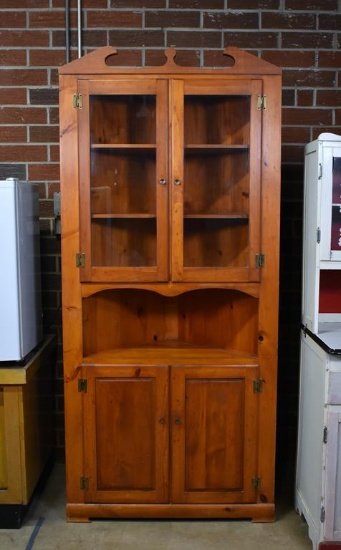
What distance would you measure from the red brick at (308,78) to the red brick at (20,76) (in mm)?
1188

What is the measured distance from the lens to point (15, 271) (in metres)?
2.17

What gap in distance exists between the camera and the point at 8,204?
6.98ft

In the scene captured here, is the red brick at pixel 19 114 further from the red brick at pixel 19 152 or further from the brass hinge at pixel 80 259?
the brass hinge at pixel 80 259

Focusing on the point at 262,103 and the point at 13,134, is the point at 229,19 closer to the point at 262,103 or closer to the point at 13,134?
the point at 262,103

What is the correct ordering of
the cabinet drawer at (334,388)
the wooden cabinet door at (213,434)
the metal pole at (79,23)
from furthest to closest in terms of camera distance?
the metal pole at (79,23), the wooden cabinet door at (213,434), the cabinet drawer at (334,388)

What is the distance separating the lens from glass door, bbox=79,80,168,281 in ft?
7.08

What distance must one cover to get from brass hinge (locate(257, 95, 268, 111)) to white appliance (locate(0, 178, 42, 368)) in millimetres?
1012

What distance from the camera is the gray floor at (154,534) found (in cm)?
215

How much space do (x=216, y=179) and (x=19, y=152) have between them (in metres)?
1.05

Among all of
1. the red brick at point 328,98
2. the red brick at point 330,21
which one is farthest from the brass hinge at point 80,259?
the red brick at point 330,21

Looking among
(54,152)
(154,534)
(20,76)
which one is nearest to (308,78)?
(54,152)

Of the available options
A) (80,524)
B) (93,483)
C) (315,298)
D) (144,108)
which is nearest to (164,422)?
(93,483)

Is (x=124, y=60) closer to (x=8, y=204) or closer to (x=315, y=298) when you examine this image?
(x=8, y=204)

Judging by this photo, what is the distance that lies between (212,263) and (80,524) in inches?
49.2
